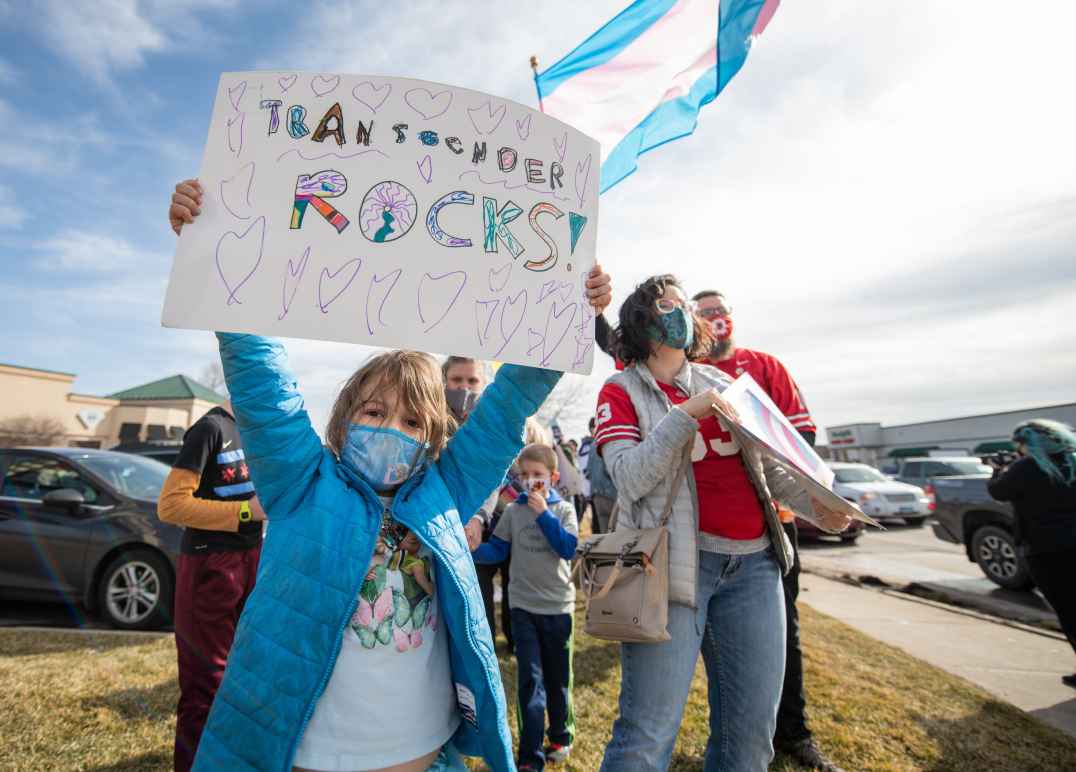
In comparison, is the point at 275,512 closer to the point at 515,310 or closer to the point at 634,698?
the point at 515,310

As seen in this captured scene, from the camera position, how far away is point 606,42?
4180 mm

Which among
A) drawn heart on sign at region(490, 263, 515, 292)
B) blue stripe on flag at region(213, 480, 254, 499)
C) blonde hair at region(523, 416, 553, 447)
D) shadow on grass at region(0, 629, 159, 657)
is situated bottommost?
shadow on grass at region(0, 629, 159, 657)

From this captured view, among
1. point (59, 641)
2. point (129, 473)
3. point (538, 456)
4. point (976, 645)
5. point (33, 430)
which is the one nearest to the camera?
point (538, 456)

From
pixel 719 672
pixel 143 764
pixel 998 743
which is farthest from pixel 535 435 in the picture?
pixel 998 743

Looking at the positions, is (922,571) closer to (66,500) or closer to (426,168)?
(426,168)

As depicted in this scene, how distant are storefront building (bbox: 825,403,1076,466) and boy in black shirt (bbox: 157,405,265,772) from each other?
1893 inches

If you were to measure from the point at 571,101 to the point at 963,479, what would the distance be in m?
7.91

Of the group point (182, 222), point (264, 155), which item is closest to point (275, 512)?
point (182, 222)

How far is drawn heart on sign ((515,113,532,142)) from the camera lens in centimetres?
173

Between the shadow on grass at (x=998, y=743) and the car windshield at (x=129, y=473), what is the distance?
6.41 metres

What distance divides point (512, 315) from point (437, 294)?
0.22m

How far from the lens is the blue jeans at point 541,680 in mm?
2789

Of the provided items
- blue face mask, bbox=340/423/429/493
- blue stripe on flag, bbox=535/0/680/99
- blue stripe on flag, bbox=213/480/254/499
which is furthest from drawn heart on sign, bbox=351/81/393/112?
blue stripe on flag, bbox=535/0/680/99

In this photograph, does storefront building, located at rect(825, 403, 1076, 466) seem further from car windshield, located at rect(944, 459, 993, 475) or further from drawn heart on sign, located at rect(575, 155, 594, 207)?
drawn heart on sign, located at rect(575, 155, 594, 207)
